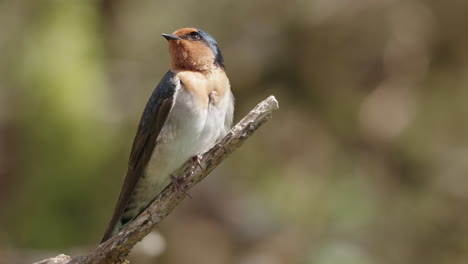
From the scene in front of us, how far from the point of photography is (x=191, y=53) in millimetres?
4387

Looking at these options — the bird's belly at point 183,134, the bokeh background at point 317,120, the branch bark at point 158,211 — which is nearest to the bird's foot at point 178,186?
the branch bark at point 158,211

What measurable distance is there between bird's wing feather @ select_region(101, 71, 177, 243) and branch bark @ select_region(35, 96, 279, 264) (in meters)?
0.55

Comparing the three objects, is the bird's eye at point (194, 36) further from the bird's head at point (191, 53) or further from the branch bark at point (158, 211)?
the branch bark at point (158, 211)

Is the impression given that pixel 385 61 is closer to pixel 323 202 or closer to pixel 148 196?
pixel 323 202

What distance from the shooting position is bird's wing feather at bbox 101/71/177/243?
13.6ft

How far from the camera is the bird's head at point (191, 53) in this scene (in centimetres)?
437

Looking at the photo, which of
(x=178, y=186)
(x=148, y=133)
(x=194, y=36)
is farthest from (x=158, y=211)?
(x=194, y=36)

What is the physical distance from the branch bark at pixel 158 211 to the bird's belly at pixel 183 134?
42cm

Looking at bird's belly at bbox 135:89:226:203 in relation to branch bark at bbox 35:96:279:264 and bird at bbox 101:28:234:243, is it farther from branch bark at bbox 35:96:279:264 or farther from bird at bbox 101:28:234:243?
branch bark at bbox 35:96:279:264

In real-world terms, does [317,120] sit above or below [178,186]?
above

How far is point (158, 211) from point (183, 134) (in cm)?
62

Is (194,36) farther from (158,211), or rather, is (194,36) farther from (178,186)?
(158,211)

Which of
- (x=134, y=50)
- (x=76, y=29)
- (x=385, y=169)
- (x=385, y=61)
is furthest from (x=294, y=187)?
(x=76, y=29)

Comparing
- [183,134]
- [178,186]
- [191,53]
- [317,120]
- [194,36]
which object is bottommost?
[178,186]
